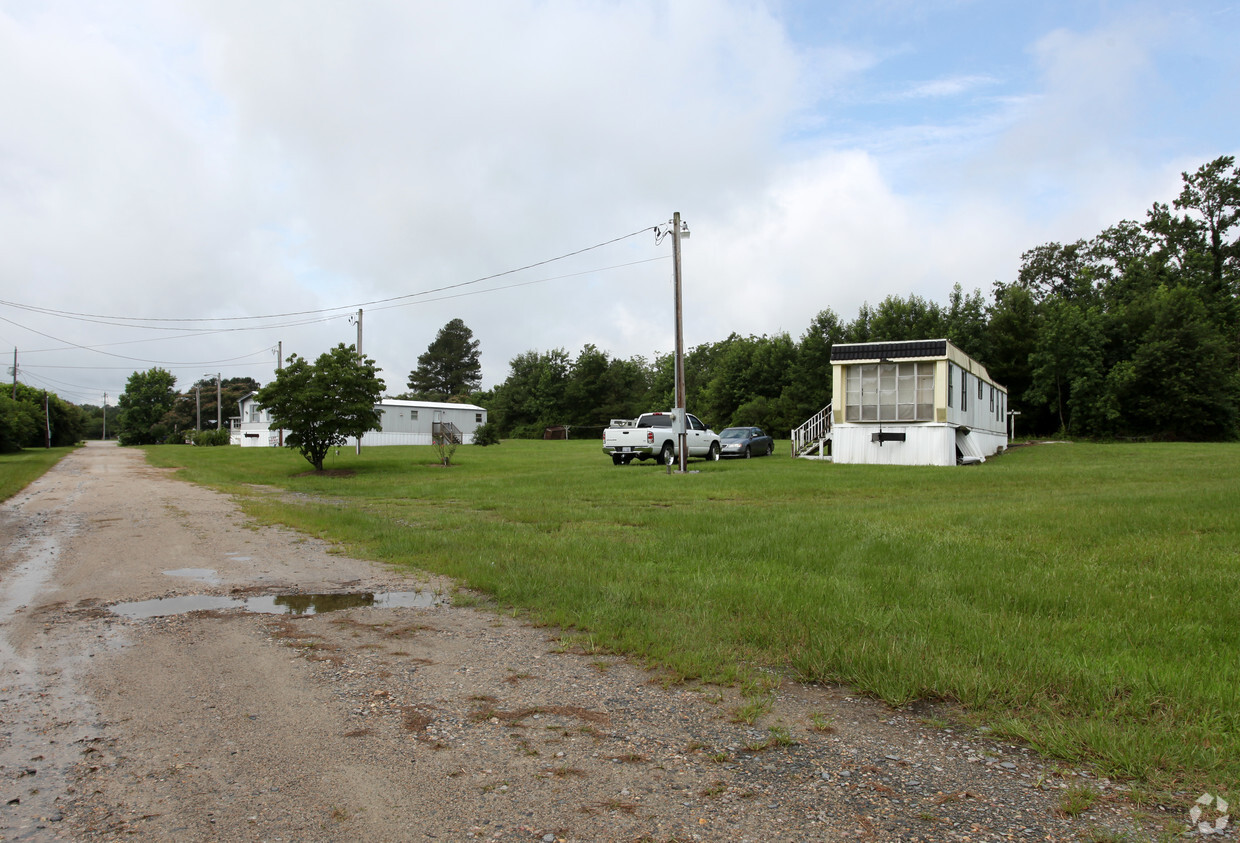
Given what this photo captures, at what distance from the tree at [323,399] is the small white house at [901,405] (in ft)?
55.6

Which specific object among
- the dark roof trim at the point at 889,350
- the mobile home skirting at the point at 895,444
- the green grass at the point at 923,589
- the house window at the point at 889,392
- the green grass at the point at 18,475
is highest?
the dark roof trim at the point at 889,350

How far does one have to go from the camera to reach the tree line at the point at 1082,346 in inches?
1800

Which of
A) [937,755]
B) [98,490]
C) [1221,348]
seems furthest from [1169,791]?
[1221,348]

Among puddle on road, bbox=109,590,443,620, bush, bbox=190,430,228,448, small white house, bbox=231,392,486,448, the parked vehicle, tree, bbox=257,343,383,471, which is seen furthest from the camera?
bush, bbox=190,430,228,448

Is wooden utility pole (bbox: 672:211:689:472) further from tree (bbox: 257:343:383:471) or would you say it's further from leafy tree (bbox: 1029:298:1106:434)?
leafy tree (bbox: 1029:298:1106:434)

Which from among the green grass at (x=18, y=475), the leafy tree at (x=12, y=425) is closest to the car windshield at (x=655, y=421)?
the green grass at (x=18, y=475)

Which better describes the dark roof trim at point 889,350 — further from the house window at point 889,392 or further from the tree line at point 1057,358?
the tree line at point 1057,358

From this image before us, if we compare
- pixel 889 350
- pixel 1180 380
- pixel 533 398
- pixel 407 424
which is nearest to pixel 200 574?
pixel 889 350

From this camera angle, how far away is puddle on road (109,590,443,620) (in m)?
6.65

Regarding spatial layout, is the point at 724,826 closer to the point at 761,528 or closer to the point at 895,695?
the point at 895,695

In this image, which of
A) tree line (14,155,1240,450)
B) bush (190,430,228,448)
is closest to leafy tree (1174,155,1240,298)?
tree line (14,155,1240,450)

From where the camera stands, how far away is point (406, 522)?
12.9 metres

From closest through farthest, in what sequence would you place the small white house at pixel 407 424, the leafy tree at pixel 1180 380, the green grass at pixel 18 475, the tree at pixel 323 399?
the green grass at pixel 18 475 → the tree at pixel 323 399 → the leafy tree at pixel 1180 380 → the small white house at pixel 407 424

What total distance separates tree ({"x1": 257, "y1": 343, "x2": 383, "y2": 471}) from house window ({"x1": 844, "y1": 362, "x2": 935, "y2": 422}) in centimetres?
1731
